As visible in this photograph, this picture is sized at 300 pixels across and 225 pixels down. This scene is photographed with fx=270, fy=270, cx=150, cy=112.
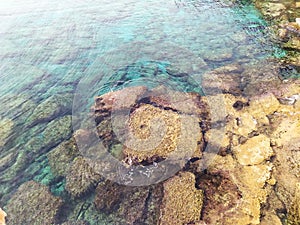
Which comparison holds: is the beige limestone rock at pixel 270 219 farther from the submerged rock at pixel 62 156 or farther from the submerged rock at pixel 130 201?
the submerged rock at pixel 62 156

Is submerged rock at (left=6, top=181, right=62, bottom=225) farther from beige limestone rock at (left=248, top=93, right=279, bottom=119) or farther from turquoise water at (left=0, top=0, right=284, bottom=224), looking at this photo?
beige limestone rock at (left=248, top=93, right=279, bottom=119)

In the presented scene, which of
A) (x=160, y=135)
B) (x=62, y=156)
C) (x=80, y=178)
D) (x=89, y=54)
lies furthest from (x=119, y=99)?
(x=89, y=54)

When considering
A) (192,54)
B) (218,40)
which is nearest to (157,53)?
(192,54)

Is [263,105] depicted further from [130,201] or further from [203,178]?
[130,201]

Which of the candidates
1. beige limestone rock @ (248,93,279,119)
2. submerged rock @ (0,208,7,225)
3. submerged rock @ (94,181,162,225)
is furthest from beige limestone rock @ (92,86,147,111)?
submerged rock @ (0,208,7,225)

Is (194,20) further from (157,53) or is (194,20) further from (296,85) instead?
(296,85)
